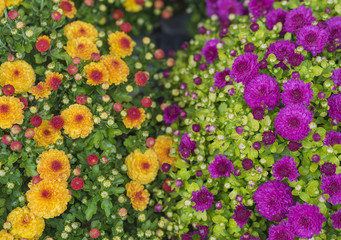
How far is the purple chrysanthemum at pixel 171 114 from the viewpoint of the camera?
1460 mm

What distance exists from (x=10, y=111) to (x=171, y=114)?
0.63 metres

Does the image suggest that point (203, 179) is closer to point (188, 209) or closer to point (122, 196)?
point (188, 209)

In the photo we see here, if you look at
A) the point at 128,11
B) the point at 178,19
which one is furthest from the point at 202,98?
the point at 178,19

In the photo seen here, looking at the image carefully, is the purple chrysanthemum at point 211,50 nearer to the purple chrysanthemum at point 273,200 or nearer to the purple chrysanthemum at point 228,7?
the purple chrysanthemum at point 228,7

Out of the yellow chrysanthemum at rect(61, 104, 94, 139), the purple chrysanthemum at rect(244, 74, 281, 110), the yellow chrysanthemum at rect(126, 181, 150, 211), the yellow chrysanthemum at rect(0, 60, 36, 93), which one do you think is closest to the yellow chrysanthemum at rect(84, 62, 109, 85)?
the yellow chrysanthemum at rect(61, 104, 94, 139)

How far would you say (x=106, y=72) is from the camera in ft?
4.25

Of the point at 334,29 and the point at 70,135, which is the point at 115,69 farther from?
the point at 334,29

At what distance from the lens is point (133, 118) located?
1333 mm

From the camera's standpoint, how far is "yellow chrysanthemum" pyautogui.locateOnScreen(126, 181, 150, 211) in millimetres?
1311

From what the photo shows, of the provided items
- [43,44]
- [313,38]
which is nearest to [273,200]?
[313,38]

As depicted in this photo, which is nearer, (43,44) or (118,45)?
(43,44)

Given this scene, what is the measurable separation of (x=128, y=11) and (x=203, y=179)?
1093 mm

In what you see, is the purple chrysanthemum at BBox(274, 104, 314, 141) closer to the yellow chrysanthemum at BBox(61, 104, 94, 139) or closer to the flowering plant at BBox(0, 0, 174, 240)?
the flowering plant at BBox(0, 0, 174, 240)

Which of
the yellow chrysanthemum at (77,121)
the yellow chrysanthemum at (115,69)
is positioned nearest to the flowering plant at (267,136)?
the yellow chrysanthemum at (115,69)
